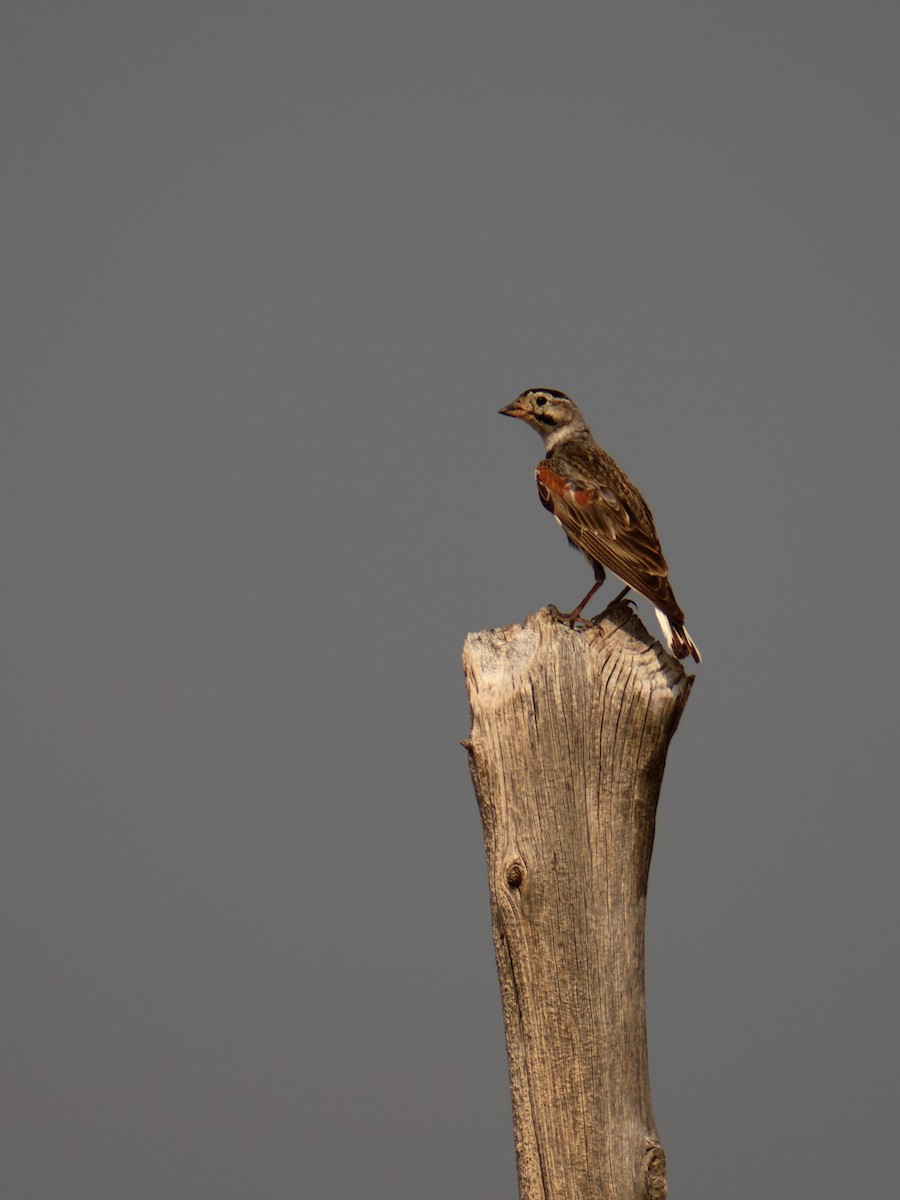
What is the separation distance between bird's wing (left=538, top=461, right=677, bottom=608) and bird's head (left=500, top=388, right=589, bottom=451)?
0.35 metres

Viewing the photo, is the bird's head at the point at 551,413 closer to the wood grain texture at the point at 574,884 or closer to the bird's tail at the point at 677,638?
the bird's tail at the point at 677,638

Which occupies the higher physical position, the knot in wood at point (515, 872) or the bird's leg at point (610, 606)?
the bird's leg at point (610, 606)

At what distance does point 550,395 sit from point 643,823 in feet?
7.67

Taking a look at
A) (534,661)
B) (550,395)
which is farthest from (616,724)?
(550,395)

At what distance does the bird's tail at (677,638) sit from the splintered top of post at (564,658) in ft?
0.29

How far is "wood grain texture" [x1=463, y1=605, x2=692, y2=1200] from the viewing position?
4113 mm

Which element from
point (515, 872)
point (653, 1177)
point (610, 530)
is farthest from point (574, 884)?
point (610, 530)

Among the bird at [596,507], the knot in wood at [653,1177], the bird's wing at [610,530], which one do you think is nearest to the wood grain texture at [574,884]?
the knot in wood at [653,1177]

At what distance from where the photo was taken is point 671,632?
4660 millimetres

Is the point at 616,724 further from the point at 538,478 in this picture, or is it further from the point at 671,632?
the point at 538,478

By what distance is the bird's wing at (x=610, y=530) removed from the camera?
4945 mm

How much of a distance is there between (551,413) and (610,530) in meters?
0.91

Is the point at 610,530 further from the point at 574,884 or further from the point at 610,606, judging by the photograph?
the point at 574,884

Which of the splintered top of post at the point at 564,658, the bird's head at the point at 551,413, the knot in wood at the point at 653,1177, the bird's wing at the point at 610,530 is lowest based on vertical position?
the knot in wood at the point at 653,1177
